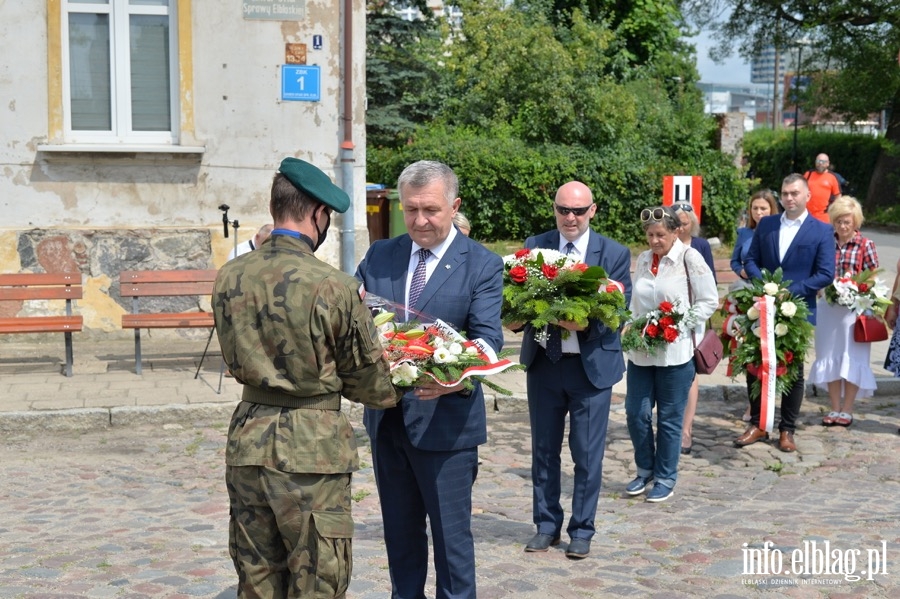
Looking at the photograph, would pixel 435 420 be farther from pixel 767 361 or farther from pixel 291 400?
pixel 767 361

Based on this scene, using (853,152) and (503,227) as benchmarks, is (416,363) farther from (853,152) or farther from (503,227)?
(853,152)

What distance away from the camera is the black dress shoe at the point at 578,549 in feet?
20.4

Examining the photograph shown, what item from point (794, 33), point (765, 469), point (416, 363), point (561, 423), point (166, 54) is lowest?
point (765, 469)

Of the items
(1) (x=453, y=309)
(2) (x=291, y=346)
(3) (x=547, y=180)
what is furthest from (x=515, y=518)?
(3) (x=547, y=180)

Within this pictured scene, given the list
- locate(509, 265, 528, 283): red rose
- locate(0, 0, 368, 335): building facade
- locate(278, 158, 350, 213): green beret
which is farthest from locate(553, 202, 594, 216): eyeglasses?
locate(0, 0, 368, 335): building facade

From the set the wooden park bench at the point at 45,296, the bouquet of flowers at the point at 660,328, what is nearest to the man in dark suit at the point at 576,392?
the bouquet of flowers at the point at 660,328

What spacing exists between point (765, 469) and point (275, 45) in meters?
7.21

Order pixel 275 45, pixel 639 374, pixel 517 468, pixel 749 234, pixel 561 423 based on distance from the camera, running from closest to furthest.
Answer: pixel 561 423 → pixel 639 374 → pixel 517 468 → pixel 749 234 → pixel 275 45

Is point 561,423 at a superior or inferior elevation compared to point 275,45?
inferior

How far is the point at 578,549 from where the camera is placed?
20.4 ft

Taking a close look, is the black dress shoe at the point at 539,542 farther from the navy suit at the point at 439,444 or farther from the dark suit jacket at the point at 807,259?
the dark suit jacket at the point at 807,259

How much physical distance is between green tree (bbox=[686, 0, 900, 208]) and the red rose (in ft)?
93.6

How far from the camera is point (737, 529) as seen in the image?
22.0ft

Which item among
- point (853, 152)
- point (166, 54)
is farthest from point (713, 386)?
point (853, 152)
